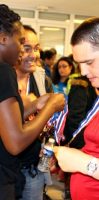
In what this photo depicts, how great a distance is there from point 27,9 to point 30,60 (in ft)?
25.4

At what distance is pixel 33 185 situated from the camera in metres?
1.95

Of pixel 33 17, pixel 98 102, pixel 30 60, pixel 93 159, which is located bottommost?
pixel 93 159

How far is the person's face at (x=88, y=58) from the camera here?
4.41 feet

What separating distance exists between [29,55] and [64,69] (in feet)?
11.8

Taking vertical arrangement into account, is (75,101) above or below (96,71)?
below

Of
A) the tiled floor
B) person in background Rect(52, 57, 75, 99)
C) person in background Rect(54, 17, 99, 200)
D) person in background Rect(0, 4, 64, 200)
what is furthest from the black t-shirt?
person in background Rect(52, 57, 75, 99)

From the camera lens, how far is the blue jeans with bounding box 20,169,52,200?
1935 mm

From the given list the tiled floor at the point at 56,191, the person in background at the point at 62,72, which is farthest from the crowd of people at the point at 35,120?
the person in background at the point at 62,72

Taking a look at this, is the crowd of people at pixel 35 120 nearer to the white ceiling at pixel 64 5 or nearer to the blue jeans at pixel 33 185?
the blue jeans at pixel 33 185

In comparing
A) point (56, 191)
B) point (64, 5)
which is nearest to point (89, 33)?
point (56, 191)

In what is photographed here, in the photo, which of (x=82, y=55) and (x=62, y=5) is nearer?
(x=82, y=55)

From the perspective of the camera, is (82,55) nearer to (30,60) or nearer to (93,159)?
(93,159)

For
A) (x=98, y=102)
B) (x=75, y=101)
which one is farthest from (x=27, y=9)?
(x=98, y=102)

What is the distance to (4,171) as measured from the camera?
1.50 m
